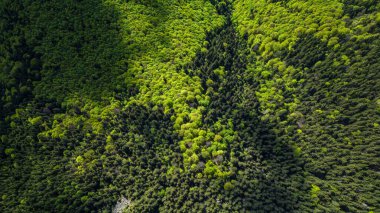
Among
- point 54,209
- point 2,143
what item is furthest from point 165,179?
point 2,143

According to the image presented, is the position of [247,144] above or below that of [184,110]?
below

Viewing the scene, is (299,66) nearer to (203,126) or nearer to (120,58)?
(203,126)

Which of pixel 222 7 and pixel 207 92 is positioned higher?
pixel 222 7

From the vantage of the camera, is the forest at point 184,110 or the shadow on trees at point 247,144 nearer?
the shadow on trees at point 247,144

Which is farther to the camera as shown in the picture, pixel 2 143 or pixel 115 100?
pixel 115 100

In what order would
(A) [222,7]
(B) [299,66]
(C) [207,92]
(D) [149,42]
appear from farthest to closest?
(A) [222,7]
(D) [149,42]
(C) [207,92]
(B) [299,66]

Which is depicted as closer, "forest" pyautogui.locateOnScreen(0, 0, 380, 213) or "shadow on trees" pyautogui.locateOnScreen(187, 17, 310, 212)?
"shadow on trees" pyautogui.locateOnScreen(187, 17, 310, 212)

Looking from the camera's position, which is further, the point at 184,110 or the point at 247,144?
the point at 184,110

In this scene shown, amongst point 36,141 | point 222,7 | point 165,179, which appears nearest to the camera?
point 165,179
